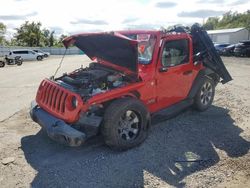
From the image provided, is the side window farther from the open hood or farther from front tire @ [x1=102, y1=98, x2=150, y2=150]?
front tire @ [x1=102, y1=98, x2=150, y2=150]

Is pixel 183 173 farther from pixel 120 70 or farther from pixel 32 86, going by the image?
pixel 32 86

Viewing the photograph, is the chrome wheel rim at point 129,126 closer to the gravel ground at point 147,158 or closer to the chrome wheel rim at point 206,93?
the gravel ground at point 147,158

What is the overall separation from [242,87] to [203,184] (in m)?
7.19

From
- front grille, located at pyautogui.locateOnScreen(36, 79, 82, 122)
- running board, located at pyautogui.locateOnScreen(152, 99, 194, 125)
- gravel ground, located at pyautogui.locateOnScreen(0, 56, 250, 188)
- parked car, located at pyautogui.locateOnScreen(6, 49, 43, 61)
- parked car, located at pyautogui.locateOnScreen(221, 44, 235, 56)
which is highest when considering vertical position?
front grille, located at pyautogui.locateOnScreen(36, 79, 82, 122)

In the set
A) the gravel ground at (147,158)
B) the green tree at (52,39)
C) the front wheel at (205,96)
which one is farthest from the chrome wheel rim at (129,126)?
the green tree at (52,39)

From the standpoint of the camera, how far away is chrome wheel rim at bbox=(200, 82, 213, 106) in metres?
7.23

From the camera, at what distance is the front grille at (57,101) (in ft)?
16.0

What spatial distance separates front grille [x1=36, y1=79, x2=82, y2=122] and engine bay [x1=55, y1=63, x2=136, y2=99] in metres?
0.13

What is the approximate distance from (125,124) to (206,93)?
9.69 feet

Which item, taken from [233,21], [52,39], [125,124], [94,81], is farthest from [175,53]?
[233,21]

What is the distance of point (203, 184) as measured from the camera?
4164 millimetres

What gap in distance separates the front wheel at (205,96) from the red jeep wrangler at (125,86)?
2 cm

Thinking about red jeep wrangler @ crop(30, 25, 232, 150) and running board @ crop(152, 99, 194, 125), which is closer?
red jeep wrangler @ crop(30, 25, 232, 150)

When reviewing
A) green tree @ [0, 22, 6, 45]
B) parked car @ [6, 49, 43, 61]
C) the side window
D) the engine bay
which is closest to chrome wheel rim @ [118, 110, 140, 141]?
the engine bay
